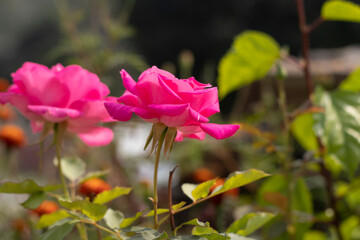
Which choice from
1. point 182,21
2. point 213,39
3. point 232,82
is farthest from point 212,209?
point 182,21

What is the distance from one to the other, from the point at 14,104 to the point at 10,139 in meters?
0.58

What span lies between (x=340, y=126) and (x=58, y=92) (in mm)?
326

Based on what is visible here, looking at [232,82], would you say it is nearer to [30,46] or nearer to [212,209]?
[212,209]

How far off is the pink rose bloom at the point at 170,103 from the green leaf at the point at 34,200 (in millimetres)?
90

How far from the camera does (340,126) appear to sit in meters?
0.49

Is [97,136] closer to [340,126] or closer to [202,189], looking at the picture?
[202,189]

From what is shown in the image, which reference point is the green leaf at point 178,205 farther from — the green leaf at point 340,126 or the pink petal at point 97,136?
the green leaf at point 340,126

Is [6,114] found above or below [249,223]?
below

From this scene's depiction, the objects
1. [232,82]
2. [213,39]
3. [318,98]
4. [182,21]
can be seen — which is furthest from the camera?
[182,21]

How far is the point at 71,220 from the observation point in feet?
0.93

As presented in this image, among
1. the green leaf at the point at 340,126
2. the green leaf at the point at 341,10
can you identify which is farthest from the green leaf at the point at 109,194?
the green leaf at the point at 341,10

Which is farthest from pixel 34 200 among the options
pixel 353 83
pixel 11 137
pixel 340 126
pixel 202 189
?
pixel 11 137

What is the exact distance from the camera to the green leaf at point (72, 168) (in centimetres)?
36

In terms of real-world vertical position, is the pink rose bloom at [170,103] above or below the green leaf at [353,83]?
above
